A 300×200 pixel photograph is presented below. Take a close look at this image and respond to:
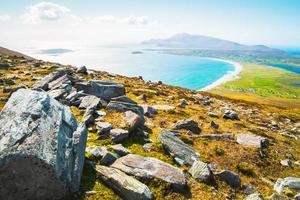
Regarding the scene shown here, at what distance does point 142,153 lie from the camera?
565 inches

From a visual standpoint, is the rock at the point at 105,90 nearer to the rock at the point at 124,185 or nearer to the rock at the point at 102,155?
the rock at the point at 102,155

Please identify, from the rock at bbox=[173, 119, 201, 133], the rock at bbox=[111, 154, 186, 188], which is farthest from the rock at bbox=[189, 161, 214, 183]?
the rock at bbox=[173, 119, 201, 133]

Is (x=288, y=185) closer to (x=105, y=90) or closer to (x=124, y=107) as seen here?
(x=124, y=107)

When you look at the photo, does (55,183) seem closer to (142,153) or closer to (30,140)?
(30,140)

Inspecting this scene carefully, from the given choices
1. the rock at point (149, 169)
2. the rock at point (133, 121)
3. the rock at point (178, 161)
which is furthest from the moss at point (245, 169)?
the rock at point (133, 121)

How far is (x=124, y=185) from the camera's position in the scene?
1025cm

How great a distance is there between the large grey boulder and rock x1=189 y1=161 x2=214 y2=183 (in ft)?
19.3

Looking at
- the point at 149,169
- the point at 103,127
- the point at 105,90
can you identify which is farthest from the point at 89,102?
the point at 149,169

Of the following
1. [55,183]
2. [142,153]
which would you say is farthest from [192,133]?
[55,183]

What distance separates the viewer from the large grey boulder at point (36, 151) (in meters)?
7.84

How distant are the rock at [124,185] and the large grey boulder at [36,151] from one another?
4.02 ft

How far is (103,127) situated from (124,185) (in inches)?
242

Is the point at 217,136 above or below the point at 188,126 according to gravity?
below

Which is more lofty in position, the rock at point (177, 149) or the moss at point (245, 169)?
the rock at point (177, 149)
